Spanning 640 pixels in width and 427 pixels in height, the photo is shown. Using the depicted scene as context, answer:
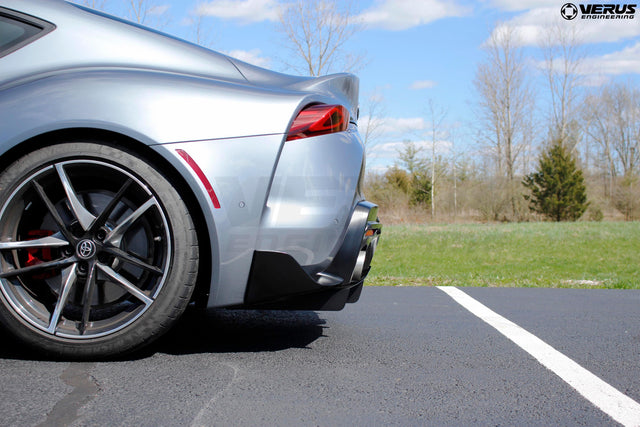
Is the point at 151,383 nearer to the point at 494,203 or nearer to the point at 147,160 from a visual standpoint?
the point at 147,160

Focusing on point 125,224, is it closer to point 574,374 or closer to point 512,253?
point 574,374

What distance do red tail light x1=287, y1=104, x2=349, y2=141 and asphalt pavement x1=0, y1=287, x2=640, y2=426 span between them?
1.11 meters

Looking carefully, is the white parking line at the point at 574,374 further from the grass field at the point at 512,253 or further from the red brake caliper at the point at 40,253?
the grass field at the point at 512,253


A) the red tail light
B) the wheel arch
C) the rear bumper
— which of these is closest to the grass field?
the rear bumper

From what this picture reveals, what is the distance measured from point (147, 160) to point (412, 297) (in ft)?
9.79

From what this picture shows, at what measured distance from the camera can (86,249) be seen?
2602 millimetres

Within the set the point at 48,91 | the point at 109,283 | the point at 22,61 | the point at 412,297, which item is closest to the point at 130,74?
the point at 48,91

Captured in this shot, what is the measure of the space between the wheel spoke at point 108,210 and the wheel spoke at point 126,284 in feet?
0.59

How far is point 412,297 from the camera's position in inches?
195

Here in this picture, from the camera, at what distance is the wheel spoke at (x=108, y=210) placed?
8.56ft

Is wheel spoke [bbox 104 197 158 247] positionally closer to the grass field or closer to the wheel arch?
the wheel arch

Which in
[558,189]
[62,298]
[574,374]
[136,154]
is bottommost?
[574,374]

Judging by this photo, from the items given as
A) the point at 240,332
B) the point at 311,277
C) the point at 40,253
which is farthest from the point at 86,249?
the point at 240,332

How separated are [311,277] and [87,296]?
1017 mm
